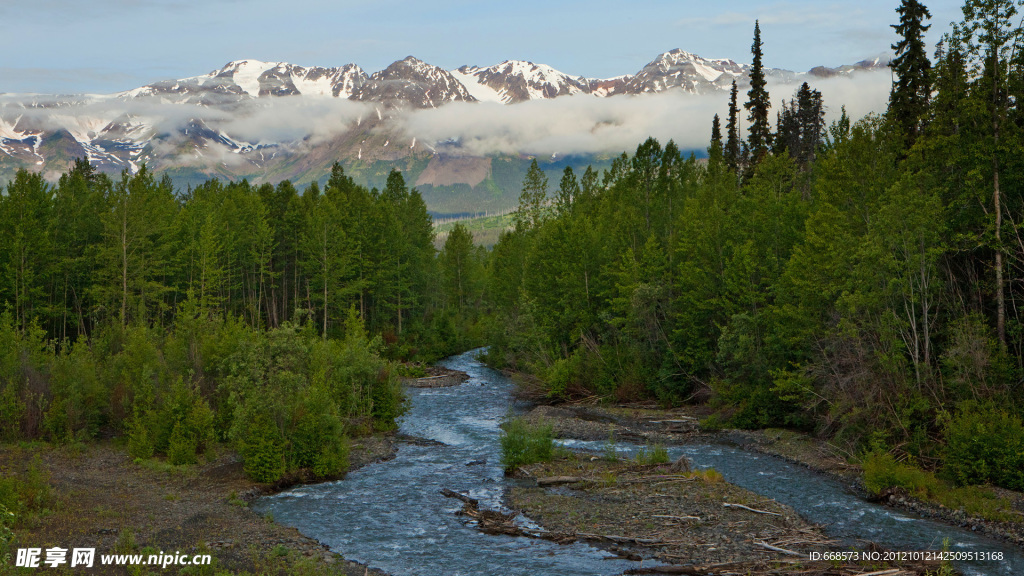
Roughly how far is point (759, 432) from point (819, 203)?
1422 cm

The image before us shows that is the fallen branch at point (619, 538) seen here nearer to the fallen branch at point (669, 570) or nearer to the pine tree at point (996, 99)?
the fallen branch at point (669, 570)

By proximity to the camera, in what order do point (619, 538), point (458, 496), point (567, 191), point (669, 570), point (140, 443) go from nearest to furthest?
point (669, 570) < point (619, 538) < point (458, 496) < point (140, 443) < point (567, 191)

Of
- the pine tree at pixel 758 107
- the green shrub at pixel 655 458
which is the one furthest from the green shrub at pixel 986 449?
the pine tree at pixel 758 107

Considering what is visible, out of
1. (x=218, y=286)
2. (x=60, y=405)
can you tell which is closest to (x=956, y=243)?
(x=60, y=405)

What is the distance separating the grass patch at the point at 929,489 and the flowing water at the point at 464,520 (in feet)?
3.93

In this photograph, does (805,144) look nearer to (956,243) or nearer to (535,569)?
(956,243)

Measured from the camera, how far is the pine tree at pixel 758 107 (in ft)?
230

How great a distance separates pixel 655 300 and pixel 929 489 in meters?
28.1

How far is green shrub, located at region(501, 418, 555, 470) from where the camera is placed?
107 ft

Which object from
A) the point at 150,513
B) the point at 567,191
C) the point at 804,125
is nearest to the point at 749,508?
the point at 150,513

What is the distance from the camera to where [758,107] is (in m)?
72.9

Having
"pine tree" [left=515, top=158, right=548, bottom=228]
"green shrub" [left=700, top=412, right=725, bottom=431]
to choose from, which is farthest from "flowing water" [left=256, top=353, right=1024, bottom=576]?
"pine tree" [left=515, top=158, right=548, bottom=228]

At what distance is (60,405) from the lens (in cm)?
3559

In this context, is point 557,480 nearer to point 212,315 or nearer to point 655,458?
point 655,458
